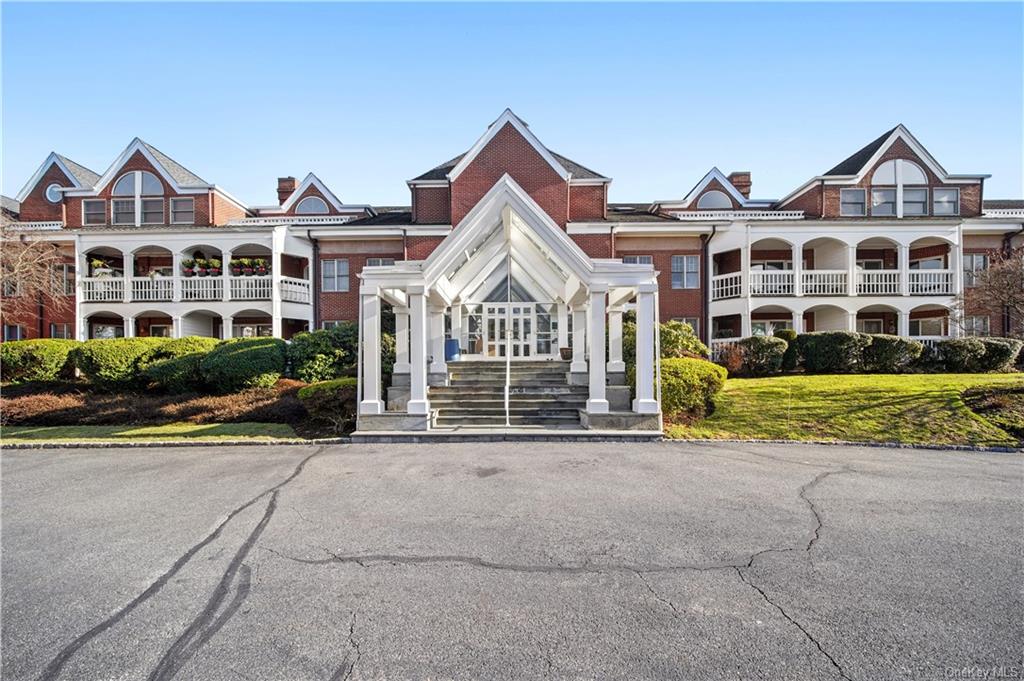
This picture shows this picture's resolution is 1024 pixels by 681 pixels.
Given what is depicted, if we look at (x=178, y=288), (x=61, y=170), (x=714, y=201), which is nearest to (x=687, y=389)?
(x=714, y=201)

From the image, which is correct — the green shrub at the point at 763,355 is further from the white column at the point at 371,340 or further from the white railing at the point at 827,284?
the white column at the point at 371,340

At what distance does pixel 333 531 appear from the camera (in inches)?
200

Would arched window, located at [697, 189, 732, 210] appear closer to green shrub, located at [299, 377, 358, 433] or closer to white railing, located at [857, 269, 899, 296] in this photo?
white railing, located at [857, 269, 899, 296]

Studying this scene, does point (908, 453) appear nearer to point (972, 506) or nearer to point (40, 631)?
point (972, 506)

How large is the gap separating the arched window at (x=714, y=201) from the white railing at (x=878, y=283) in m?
7.85

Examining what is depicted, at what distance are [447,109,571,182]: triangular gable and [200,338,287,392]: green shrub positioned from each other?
12.5 m

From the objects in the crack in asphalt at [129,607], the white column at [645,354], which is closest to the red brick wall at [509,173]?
the white column at [645,354]

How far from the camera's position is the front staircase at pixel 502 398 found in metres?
11.8

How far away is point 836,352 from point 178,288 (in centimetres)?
2693

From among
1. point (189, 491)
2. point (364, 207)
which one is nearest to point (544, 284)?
point (189, 491)

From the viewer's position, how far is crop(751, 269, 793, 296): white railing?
71.1 ft

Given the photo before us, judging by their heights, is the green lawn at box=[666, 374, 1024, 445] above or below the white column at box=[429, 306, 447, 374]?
below

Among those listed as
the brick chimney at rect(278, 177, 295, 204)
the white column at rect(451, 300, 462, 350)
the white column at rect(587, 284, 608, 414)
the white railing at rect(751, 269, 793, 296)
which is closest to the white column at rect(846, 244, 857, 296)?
the white railing at rect(751, 269, 793, 296)

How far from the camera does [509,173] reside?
22.5m
